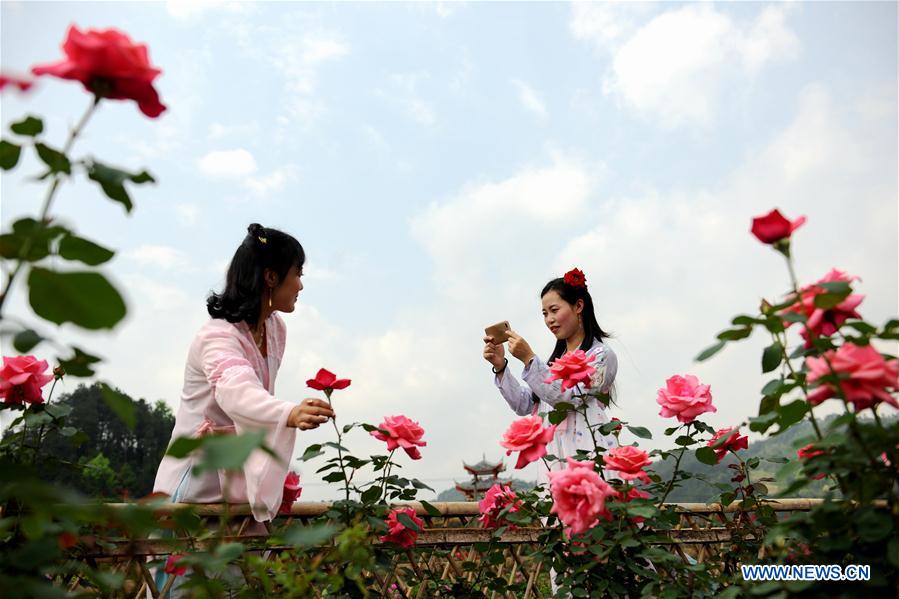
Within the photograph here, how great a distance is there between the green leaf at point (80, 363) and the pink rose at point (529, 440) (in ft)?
3.67

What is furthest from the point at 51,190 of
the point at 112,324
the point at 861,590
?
the point at 861,590

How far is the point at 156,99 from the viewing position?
96 centimetres

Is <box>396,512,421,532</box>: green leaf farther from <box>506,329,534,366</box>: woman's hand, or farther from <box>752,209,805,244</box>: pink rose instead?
<box>506,329,534,366</box>: woman's hand

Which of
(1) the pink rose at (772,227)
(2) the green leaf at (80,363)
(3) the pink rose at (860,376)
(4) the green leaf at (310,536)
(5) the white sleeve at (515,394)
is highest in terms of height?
(5) the white sleeve at (515,394)

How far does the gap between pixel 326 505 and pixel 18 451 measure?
815 millimetres

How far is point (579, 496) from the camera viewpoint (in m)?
1.54

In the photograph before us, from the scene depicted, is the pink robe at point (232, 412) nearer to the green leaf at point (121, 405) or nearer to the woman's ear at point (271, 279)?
the woman's ear at point (271, 279)

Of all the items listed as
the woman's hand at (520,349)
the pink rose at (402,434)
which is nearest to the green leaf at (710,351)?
the pink rose at (402,434)

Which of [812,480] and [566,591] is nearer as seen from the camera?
[812,480]

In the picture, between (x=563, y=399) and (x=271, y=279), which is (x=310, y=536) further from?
(x=563, y=399)

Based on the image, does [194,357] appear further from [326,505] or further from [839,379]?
[839,379]

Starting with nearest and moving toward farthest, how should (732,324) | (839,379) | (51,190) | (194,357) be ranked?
(51,190), (839,379), (732,324), (194,357)

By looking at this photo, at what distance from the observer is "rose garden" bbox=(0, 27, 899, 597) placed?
830 mm

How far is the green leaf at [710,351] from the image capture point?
1.08 metres
